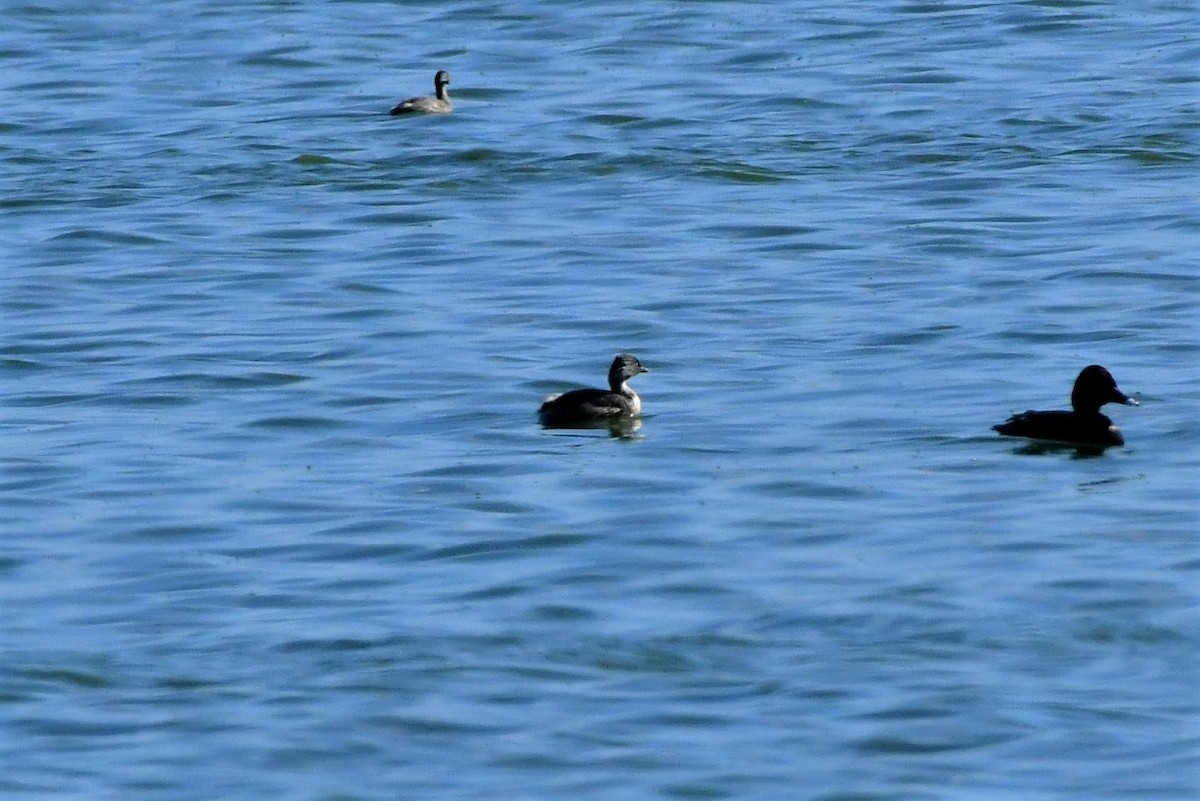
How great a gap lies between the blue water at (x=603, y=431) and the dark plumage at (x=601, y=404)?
13cm

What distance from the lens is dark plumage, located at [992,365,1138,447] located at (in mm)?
15320

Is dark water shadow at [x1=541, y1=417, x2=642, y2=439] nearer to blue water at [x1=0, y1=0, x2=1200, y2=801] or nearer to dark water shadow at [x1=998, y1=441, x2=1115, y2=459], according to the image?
blue water at [x1=0, y1=0, x2=1200, y2=801]

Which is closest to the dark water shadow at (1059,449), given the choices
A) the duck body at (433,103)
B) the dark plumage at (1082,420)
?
the dark plumage at (1082,420)

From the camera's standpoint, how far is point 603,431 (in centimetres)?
1603

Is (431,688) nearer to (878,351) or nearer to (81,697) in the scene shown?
(81,697)

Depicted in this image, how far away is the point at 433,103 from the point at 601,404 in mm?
10919

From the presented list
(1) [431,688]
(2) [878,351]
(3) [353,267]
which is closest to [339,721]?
(1) [431,688]

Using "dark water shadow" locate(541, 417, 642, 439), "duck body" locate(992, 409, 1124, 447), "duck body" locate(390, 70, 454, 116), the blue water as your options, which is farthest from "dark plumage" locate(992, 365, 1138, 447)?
"duck body" locate(390, 70, 454, 116)

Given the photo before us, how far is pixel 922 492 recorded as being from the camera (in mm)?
14453

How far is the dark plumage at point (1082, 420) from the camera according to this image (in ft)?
50.3

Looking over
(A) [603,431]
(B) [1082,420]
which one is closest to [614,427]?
(A) [603,431]

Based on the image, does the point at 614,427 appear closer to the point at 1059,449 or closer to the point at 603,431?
the point at 603,431

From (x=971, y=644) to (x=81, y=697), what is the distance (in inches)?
142

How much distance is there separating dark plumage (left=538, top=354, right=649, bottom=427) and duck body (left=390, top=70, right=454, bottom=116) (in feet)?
33.2
